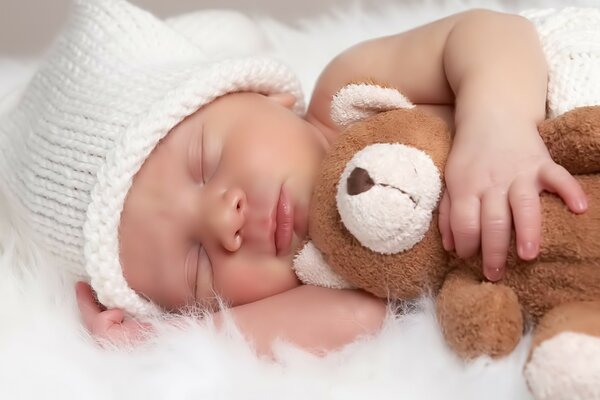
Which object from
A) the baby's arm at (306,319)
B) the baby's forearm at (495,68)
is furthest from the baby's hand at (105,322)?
the baby's forearm at (495,68)

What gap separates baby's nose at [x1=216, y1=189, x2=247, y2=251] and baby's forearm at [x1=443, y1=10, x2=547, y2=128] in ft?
0.98

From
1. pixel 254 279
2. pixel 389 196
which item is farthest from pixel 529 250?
pixel 254 279

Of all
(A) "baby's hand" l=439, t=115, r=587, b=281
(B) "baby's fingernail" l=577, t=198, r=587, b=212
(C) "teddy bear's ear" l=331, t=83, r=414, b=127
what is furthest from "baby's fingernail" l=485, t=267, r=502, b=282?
(C) "teddy bear's ear" l=331, t=83, r=414, b=127

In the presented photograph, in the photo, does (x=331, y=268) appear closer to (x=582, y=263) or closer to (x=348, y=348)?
(x=348, y=348)

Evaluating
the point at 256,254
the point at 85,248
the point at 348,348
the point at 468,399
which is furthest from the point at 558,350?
the point at 85,248

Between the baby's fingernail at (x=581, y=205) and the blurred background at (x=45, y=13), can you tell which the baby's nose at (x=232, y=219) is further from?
the blurred background at (x=45, y=13)

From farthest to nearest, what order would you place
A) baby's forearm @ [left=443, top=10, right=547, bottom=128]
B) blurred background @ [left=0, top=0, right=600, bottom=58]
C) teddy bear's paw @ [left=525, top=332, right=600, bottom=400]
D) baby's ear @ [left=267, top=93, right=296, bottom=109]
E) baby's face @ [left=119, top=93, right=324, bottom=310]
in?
1. blurred background @ [left=0, top=0, right=600, bottom=58]
2. baby's ear @ [left=267, top=93, right=296, bottom=109]
3. baby's face @ [left=119, top=93, right=324, bottom=310]
4. baby's forearm @ [left=443, top=10, right=547, bottom=128]
5. teddy bear's paw @ [left=525, top=332, right=600, bottom=400]

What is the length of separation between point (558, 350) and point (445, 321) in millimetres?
171

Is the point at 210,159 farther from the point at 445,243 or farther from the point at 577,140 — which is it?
the point at 577,140

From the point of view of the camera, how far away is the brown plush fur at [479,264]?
739 mm

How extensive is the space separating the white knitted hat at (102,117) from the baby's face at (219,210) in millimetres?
24

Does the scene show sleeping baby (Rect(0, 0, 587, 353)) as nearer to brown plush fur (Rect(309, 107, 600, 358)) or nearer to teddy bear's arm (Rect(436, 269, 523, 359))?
brown plush fur (Rect(309, 107, 600, 358))

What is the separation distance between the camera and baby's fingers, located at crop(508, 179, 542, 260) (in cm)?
76

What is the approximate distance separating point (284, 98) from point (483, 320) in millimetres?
626
